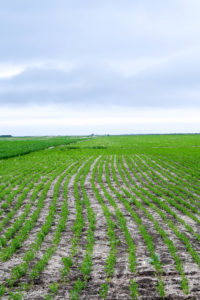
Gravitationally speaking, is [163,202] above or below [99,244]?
above

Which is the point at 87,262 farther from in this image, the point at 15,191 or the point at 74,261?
the point at 15,191

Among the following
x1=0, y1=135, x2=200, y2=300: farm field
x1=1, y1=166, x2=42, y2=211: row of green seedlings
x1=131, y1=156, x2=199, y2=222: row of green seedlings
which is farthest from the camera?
x1=1, y1=166, x2=42, y2=211: row of green seedlings

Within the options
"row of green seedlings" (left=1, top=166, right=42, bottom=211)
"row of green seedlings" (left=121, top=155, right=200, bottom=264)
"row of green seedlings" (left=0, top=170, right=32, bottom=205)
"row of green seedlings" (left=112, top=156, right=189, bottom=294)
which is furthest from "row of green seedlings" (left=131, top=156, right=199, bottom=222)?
"row of green seedlings" (left=0, top=170, right=32, bottom=205)

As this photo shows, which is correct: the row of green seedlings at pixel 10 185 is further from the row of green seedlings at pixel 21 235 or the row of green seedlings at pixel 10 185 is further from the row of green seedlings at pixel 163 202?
the row of green seedlings at pixel 163 202

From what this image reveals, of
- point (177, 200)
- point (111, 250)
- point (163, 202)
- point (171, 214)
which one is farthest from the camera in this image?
point (177, 200)

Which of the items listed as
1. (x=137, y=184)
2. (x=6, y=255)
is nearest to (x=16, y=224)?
(x=6, y=255)

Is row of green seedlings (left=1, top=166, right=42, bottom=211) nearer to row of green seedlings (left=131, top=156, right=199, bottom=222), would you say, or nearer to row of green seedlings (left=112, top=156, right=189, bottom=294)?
row of green seedlings (left=112, top=156, right=189, bottom=294)

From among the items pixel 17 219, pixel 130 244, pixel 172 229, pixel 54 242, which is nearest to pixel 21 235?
pixel 54 242

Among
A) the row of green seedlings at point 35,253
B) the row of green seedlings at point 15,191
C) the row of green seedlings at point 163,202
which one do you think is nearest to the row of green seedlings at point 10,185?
the row of green seedlings at point 15,191

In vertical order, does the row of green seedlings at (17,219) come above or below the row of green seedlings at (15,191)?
below

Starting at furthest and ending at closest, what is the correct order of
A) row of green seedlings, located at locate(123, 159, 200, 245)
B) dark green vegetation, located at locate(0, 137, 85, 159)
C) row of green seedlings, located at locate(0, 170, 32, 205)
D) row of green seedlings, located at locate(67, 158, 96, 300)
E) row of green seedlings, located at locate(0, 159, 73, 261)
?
dark green vegetation, located at locate(0, 137, 85, 159)
row of green seedlings, located at locate(0, 170, 32, 205)
row of green seedlings, located at locate(123, 159, 200, 245)
row of green seedlings, located at locate(0, 159, 73, 261)
row of green seedlings, located at locate(67, 158, 96, 300)

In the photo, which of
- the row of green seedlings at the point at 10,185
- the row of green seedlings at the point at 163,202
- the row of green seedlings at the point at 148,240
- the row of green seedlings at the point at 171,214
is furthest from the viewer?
the row of green seedlings at the point at 10,185

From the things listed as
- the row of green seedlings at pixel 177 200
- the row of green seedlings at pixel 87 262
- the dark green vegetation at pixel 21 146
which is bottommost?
the row of green seedlings at pixel 87 262

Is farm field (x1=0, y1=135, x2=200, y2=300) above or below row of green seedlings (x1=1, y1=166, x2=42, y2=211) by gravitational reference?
below
